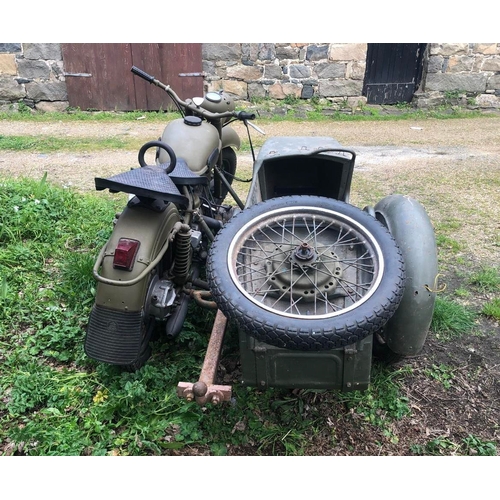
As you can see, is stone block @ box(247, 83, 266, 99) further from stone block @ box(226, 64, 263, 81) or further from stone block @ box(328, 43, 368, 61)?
stone block @ box(328, 43, 368, 61)

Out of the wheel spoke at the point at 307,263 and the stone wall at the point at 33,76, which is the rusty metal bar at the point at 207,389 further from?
the stone wall at the point at 33,76

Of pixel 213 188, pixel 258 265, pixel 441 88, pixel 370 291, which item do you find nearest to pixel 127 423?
pixel 258 265

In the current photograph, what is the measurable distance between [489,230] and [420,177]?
1891 mm

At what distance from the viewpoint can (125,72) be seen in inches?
388

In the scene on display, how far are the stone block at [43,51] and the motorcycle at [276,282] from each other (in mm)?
7879

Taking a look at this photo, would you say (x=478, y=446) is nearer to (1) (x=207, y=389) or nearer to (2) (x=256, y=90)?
(1) (x=207, y=389)

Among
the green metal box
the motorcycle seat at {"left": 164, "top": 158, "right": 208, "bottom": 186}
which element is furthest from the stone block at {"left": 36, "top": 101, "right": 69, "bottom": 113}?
the green metal box

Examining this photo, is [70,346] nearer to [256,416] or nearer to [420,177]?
[256,416]

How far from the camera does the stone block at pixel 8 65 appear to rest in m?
9.70

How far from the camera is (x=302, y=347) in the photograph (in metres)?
2.25

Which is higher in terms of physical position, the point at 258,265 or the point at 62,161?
the point at 258,265

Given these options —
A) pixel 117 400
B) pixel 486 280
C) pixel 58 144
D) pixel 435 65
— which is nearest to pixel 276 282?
pixel 117 400

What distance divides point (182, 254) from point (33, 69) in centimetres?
847

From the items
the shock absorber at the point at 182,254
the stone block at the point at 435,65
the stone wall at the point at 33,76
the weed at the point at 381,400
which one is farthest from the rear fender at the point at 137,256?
the stone block at the point at 435,65
